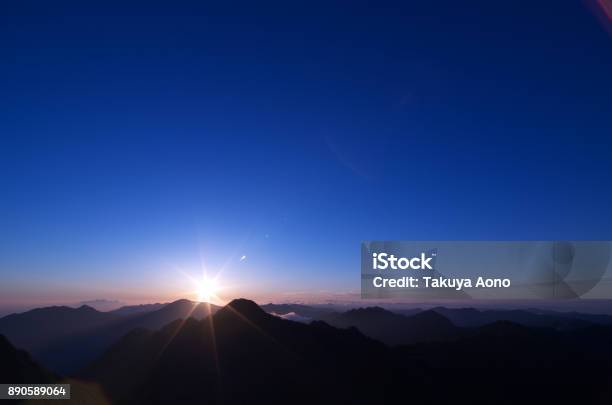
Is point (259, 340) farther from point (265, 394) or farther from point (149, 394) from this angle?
point (149, 394)

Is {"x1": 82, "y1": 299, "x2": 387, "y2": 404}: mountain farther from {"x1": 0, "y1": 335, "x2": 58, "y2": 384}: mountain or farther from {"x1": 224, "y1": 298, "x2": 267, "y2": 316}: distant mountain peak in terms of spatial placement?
{"x1": 0, "y1": 335, "x2": 58, "y2": 384}: mountain

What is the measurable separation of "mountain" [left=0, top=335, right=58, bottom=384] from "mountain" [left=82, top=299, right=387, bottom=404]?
32.2m

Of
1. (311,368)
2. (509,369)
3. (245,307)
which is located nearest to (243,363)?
(311,368)

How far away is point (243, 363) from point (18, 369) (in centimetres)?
4814

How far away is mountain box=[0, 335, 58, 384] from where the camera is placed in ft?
181

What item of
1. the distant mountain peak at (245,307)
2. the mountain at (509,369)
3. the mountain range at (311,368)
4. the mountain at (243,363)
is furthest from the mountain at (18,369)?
the mountain at (509,369)

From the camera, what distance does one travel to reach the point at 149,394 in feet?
297

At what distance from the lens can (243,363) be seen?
95.7 metres

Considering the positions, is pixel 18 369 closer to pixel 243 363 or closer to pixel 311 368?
pixel 243 363

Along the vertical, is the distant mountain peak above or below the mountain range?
above

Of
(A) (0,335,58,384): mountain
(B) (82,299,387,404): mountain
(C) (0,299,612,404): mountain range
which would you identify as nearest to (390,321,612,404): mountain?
(C) (0,299,612,404): mountain range

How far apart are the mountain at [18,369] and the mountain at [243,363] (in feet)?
106

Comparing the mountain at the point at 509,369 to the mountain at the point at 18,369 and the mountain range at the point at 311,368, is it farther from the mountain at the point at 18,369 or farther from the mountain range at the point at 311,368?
the mountain at the point at 18,369

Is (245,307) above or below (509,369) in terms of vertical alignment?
above
